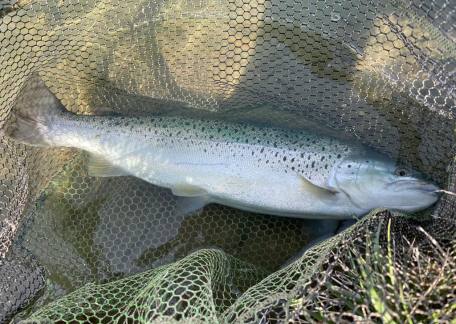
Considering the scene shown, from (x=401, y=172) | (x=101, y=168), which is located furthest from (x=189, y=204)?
(x=401, y=172)

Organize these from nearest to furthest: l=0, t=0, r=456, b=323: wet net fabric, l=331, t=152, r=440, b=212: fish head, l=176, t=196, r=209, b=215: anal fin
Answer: l=331, t=152, r=440, b=212: fish head
l=0, t=0, r=456, b=323: wet net fabric
l=176, t=196, r=209, b=215: anal fin

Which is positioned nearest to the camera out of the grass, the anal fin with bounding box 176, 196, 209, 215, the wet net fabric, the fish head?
the grass

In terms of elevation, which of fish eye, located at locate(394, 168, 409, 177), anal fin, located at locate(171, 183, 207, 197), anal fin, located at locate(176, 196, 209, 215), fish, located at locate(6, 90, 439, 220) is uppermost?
fish eye, located at locate(394, 168, 409, 177)

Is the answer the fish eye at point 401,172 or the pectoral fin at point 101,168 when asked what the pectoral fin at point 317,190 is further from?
the pectoral fin at point 101,168

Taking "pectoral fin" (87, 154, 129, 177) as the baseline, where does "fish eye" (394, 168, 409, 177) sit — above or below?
above

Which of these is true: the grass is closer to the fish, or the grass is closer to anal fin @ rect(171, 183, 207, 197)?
the fish

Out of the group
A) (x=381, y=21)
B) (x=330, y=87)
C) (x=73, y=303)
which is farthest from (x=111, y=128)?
(x=381, y=21)

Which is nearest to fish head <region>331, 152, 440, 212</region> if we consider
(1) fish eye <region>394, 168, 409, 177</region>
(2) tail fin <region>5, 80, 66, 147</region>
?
(1) fish eye <region>394, 168, 409, 177</region>
